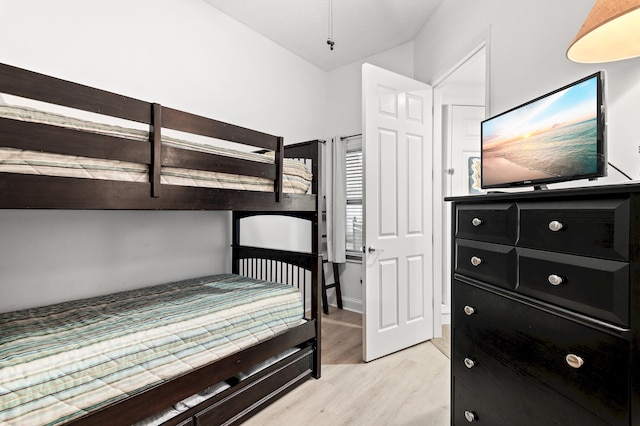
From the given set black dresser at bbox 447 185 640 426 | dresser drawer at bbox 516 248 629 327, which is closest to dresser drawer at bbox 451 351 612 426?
black dresser at bbox 447 185 640 426

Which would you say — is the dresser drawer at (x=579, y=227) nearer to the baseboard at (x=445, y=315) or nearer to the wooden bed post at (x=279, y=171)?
the wooden bed post at (x=279, y=171)

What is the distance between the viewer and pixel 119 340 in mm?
1332

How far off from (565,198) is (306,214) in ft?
5.31

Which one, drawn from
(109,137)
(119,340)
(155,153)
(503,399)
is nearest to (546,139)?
(503,399)

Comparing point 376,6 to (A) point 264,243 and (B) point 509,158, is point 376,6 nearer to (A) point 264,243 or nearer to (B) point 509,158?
(B) point 509,158

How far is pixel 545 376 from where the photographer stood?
1.00 m

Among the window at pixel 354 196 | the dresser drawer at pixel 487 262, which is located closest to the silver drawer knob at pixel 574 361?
the dresser drawer at pixel 487 262

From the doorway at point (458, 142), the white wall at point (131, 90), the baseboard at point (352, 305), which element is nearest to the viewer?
the white wall at point (131, 90)

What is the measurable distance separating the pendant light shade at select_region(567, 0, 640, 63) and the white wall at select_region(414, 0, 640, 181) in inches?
7.1

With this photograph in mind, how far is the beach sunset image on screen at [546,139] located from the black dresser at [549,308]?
0.26m

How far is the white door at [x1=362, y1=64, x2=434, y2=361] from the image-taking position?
96.9 inches

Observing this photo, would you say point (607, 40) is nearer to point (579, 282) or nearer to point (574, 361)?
point (579, 282)

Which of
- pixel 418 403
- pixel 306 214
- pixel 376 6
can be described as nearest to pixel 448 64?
pixel 376 6

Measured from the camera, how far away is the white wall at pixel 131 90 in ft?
5.80
